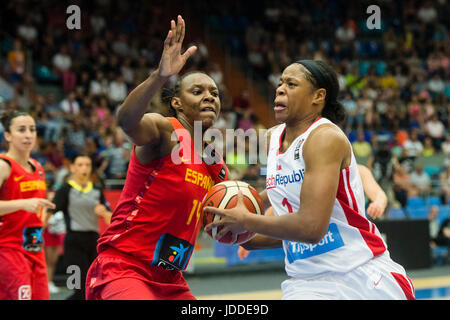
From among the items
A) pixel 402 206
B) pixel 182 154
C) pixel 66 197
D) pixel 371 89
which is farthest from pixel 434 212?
pixel 182 154

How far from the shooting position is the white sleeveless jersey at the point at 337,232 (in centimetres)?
297

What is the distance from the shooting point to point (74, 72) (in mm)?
13398

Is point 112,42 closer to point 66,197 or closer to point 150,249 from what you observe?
point 66,197

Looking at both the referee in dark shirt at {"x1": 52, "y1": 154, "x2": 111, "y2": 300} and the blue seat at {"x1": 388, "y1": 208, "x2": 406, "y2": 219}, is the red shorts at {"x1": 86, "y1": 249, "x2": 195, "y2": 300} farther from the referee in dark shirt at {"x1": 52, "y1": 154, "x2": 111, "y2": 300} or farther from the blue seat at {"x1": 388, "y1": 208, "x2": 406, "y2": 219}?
→ the blue seat at {"x1": 388, "y1": 208, "x2": 406, "y2": 219}

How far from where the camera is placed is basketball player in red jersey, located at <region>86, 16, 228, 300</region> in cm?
332

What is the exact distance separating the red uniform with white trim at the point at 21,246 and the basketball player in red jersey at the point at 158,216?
161cm

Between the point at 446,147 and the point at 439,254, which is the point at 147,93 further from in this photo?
the point at 446,147

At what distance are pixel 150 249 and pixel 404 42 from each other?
17277 mm

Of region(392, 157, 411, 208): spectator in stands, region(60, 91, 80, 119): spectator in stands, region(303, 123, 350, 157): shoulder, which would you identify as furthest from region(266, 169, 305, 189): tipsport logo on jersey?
region(60, 91, 80, 119): spectator in stands

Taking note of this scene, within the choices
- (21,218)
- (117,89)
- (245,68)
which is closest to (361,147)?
(117,89)

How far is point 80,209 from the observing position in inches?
273

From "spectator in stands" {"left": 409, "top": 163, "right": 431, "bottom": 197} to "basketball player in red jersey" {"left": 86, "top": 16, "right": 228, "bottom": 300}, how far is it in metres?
9.67

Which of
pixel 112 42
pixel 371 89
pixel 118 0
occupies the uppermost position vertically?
pixel 118 0

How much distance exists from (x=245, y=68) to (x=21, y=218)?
44.5 ft
